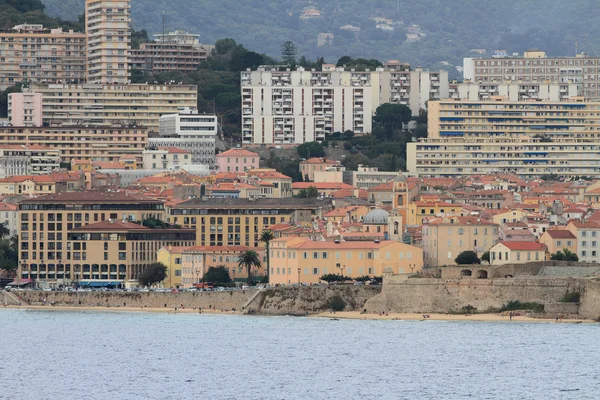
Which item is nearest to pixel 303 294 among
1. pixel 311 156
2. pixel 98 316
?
pixel 98 316

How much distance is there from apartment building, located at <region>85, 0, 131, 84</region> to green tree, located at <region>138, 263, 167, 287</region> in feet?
227

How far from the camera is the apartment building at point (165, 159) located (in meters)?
159

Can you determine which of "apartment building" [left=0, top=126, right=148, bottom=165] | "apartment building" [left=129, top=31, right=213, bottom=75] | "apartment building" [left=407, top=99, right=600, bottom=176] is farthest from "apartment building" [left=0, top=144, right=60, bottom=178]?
"apartment building" [left=129, top=31, right=213, bottom=75]

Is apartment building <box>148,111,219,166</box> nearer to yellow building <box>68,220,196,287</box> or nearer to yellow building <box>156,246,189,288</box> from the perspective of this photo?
yellow building <box>68,220,196,287</box>

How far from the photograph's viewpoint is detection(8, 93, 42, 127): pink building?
169 metres

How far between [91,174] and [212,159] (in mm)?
23040

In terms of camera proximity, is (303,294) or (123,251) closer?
(303,294)

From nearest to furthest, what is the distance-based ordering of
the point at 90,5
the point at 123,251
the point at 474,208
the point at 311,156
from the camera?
1. the point at 123,251
2. the point at 474,208
3. the point at 311,156
4. the point at 90,5

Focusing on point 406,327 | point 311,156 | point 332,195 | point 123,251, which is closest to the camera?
point 406,327

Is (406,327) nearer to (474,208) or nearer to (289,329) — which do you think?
(289,329)

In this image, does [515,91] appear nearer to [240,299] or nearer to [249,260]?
[249,260]

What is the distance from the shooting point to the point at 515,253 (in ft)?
325

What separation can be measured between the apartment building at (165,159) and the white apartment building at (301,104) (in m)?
12.9

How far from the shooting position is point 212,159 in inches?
6555
